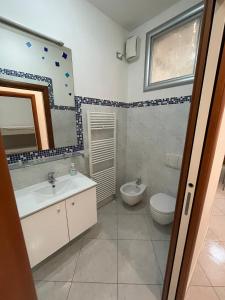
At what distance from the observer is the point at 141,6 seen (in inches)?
67.2

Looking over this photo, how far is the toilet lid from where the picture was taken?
5.71 feet

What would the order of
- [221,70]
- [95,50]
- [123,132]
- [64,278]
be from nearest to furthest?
[221,70], [64,278], [95,50], [123,132]

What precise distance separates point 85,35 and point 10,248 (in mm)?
2058

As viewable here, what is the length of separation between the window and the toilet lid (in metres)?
1.47

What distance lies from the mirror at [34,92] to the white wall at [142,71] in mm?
1003

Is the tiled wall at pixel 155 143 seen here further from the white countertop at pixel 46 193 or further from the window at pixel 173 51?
the white countertop at pixel 46 193

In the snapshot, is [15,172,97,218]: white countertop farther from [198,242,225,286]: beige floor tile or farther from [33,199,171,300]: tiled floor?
[198,242,225,286]: beige floor tile

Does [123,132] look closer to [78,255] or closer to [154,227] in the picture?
[154,227]

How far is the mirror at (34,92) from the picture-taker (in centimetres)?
130

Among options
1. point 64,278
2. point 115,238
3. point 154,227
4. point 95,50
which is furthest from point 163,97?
point 64,278

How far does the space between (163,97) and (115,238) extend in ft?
6.22

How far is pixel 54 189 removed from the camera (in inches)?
62.0

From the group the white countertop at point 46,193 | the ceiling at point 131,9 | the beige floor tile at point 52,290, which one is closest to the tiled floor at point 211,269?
the beige floor tile at point 52,290

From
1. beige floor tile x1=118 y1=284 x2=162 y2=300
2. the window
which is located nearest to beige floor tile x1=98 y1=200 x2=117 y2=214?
beige floor tile x1=118 y1=284 x2=162 y2=300
